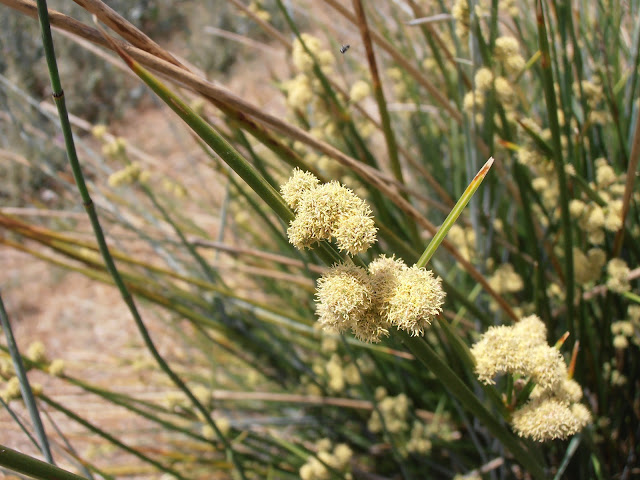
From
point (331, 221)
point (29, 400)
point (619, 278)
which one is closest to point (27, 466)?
point (29, 400)

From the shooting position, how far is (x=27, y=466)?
0.55 metres

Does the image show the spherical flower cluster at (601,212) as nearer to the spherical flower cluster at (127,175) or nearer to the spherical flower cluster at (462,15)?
the spherical flower cluster at (462,15)

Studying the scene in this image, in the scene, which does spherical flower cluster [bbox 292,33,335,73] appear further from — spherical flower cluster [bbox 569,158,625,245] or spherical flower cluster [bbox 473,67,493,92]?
spherical flower cluster [bbox 569,158,625,245]

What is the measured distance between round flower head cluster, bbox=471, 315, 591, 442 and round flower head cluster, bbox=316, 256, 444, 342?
0.20 meters

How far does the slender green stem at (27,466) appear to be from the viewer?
1.73 feet

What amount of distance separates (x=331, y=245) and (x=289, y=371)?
1.53 metres

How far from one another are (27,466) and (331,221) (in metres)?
0.43

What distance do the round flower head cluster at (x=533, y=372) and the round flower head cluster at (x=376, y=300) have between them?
20 cm

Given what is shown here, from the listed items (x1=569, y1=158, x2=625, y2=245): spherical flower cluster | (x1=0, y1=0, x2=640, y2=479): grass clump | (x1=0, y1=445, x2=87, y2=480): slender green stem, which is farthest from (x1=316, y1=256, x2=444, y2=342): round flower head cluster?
(x1=569, y1=158, x2=625, y2=245): spherical flower cluster

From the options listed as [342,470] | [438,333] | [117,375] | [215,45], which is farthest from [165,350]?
[215,45]

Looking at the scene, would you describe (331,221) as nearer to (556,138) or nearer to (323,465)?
(556,138)

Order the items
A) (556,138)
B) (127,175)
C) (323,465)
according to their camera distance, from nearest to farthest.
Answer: (556,138), (323,465), (127,175)

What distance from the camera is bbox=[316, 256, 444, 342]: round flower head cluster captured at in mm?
606

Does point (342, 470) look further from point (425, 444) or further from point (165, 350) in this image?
point (165, 350)
